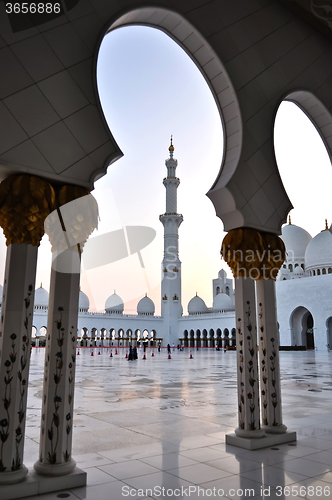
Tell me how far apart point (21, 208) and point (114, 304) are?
110 ft

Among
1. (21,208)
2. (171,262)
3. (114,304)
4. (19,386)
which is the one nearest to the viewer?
(19,386)

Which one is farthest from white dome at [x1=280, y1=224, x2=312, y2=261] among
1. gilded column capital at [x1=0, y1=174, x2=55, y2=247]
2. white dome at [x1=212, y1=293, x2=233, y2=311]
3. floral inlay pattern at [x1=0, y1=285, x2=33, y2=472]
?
floral inlay pattern at [x1=0, y1=285, x2=33, y2=472]

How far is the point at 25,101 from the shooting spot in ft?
6.98

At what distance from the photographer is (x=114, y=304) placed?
35062 mm

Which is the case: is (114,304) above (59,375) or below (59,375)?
above

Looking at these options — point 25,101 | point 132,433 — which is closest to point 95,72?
point 25,101

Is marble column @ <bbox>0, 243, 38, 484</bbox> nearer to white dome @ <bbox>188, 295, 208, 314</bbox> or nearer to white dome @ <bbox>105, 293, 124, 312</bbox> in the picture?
white dome @ <bbox>105, 293, 124, 312</bbox>

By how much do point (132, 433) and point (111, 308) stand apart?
32496mm

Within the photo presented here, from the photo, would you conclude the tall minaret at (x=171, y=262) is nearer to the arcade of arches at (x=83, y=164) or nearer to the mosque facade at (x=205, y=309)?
the mosque facade at (x=205, y=309)

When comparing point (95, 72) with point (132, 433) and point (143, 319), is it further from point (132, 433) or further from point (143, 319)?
point (143, 319)

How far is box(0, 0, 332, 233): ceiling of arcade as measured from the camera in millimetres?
2139

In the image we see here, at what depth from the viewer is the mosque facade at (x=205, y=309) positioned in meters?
22.5

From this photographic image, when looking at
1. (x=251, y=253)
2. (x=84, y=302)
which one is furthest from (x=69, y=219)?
(x=84, y=302)

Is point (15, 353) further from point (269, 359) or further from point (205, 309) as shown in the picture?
point (205, 309)
